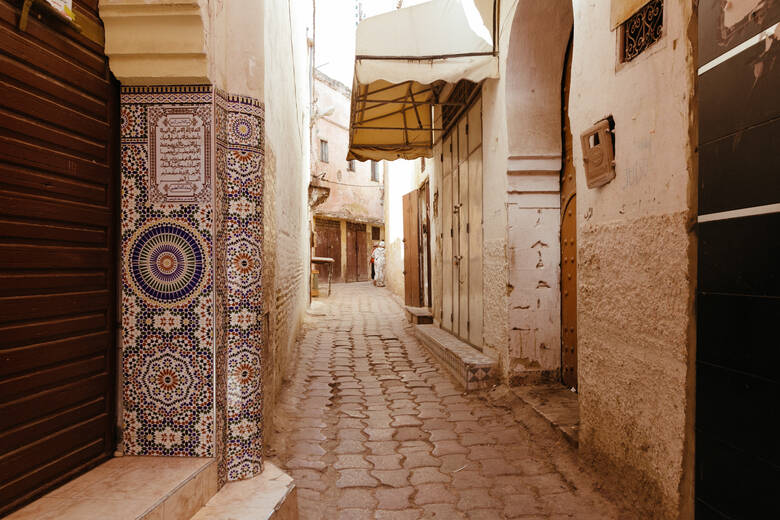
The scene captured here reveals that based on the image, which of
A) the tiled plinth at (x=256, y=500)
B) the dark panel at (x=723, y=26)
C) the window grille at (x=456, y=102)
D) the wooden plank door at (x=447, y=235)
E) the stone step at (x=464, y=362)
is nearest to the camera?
the dark panel at (x=723, y=26)

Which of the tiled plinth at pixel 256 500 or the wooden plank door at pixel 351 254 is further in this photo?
the wooden plank door at pixel 351 254

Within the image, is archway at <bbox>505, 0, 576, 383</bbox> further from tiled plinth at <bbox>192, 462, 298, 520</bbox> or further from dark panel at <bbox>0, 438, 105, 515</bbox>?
dark panel at <bbox>0, 438, 105, 515</bbox>

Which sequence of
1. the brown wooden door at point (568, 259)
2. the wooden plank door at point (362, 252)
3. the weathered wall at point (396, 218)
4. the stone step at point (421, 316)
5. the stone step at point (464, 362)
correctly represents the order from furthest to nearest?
1. the wooden plank door at point (362, 252)
2. the weathered wall at point (396, 218)
3. the stone step at point (421, 316)
4. the stone step at point (464, 362)
5. the brown wooden door at point (568, 259)

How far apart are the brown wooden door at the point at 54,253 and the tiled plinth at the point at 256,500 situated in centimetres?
53

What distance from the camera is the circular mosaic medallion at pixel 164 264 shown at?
2.16 meters

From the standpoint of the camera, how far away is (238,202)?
2.27 meters

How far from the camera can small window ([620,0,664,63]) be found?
88.0 inches

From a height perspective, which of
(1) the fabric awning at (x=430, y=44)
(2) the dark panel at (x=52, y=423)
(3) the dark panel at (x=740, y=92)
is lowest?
(2) the dark panel at (x=52, y=423)

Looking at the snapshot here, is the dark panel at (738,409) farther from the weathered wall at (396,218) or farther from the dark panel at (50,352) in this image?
the weathered wall at (396,218)

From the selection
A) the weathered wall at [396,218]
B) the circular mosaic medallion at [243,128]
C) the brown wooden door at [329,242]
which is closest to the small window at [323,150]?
the brown wooden door at [329,242]

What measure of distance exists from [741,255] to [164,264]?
2.21 m

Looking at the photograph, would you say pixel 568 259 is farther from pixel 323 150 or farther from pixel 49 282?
pixel 323 150

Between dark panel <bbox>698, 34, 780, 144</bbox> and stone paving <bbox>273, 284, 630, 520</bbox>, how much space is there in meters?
1.83

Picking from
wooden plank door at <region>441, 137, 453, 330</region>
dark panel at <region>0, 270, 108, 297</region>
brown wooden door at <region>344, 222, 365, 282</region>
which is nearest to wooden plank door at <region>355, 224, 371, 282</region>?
brown wooden door at <region>344, 222, 365, 282</region>
